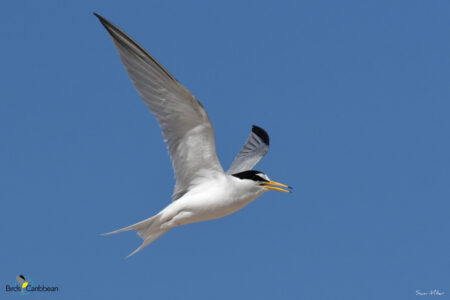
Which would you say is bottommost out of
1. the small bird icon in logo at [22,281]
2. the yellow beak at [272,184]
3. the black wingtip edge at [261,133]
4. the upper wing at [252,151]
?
the small bird icon in logo at [22,281]

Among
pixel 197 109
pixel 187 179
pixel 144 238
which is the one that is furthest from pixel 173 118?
pixel 144 238

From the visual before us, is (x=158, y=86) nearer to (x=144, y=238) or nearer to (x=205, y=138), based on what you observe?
(x=205, y=138)

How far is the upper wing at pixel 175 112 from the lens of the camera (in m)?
8.04

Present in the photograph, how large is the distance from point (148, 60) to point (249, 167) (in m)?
3.73

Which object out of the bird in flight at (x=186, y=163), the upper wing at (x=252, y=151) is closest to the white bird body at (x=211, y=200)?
the bird in flight at (x=186, y=163)

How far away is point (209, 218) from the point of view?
9.01 metres

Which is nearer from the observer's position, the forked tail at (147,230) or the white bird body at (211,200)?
the white bird body at (211,200)

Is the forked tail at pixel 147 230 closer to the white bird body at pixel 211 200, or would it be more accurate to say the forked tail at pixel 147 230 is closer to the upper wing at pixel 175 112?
the white bird body at pixel 211 200

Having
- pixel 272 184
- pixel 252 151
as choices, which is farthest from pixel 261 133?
pixel 272 184

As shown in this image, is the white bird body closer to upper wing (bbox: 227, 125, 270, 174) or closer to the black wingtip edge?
upper wing (bbox: 227, 125, 270, 174)

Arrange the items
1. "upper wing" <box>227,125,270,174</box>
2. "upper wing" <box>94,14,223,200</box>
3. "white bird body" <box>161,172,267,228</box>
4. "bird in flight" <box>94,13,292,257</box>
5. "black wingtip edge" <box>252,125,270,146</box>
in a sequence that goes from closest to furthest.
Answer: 1. "upper wing" <box>94,14,223,200</box>
2. "bird in flight" <box>94,13,292,257</box>
3. "white bird body" <box>161,172,267,228</box>
4. "upper wing" <box>227,125,270,174</box>
5. "black wingtip edge" <box>252,125,270,146</box>

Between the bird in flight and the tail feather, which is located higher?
the bird in flight

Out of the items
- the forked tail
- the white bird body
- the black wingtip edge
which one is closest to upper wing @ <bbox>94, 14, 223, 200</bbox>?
the white bird body

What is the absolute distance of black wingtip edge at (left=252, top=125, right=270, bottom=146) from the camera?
39.2 ft
